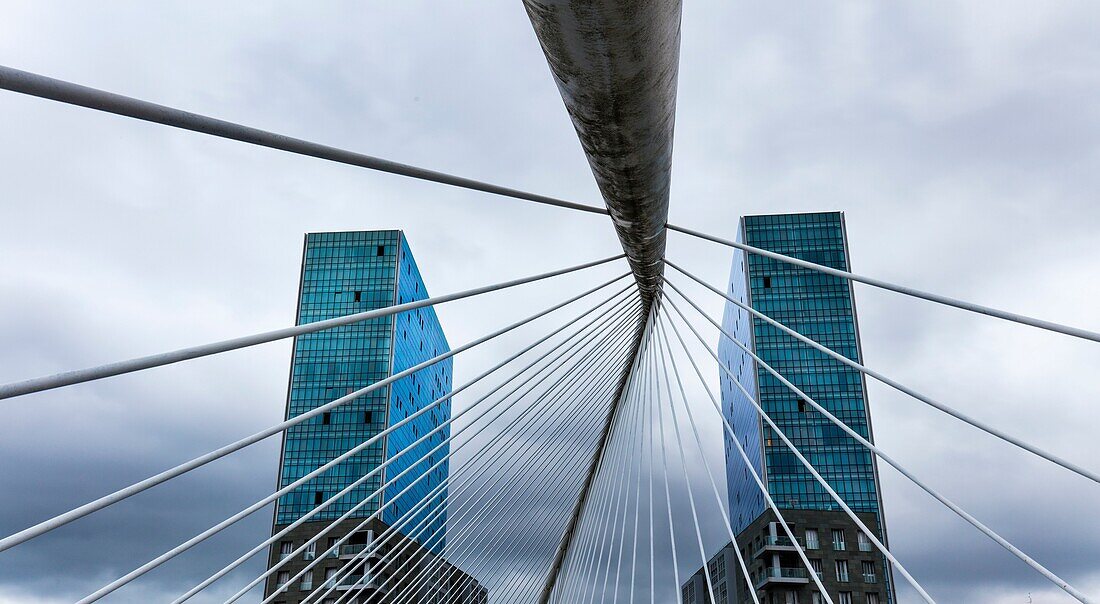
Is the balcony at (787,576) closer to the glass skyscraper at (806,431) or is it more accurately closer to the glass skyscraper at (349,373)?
the glass skyscraper at (806,431)

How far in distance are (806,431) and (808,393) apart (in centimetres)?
352

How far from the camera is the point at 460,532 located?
1569 cm

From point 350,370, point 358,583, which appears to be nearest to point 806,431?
point 350,370

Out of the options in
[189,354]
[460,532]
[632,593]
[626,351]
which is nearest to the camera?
[189,354]

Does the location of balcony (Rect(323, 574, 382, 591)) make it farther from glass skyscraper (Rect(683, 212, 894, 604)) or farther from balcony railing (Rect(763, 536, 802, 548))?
glass skyscraper (Rect(683, 212, 894, 604))

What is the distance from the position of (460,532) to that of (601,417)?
3.51 meters

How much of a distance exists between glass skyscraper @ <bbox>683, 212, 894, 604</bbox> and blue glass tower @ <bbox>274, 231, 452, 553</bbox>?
99.1ft

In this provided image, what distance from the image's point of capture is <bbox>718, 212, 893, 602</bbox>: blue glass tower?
6962 cm

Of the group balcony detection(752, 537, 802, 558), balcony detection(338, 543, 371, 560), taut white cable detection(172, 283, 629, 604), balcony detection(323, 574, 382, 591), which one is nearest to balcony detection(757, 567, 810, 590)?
balcony detection(752, 537, 802, 558)

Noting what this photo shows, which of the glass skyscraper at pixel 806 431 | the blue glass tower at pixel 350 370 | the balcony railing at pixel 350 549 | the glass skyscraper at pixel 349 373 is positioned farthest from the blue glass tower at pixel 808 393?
the balcony railing at pixel 350 549

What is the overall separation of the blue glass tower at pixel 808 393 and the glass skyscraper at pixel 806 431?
0.09m

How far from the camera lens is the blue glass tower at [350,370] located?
7331 cm

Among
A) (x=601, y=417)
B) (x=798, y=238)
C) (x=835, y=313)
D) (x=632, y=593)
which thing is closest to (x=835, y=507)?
(x=835, y=313)

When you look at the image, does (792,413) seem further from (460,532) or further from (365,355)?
(460,532)
